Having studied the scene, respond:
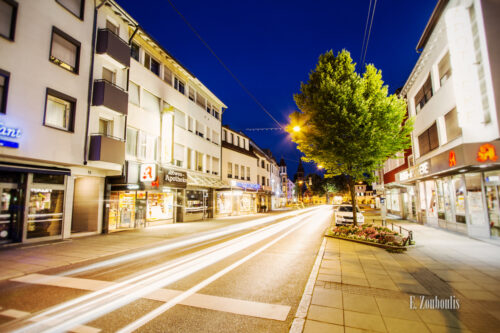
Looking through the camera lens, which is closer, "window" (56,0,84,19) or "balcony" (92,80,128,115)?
"window" (56,0,84,19)

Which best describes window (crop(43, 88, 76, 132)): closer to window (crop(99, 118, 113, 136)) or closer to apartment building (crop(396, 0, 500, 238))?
window (crop(99, 118, 113, 136))

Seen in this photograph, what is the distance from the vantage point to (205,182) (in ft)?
78.6

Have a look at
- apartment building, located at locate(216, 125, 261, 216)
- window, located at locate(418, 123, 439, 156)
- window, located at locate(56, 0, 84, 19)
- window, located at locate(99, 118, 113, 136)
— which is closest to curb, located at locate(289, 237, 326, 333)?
window, located at locate(99, 118, 113, 136)

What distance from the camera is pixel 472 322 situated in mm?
3861

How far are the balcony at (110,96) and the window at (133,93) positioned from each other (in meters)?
1.52

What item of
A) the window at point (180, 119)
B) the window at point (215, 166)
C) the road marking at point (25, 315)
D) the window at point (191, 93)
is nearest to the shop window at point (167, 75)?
the window at point (180, 119)

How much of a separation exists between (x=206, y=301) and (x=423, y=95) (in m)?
20.6

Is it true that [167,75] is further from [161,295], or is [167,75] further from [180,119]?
[161,295]

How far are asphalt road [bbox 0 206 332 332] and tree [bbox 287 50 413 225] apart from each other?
671 centimetres

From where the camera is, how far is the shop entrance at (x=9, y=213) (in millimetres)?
10172

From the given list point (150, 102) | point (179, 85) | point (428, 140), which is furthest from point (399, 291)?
point (179, 85)

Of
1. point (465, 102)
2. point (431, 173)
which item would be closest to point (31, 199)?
point (465, 102)

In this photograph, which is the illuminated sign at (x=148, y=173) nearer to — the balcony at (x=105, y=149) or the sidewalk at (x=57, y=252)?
the balcony at (x=105, y=149)

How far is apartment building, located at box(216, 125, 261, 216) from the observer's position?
29578 mm
